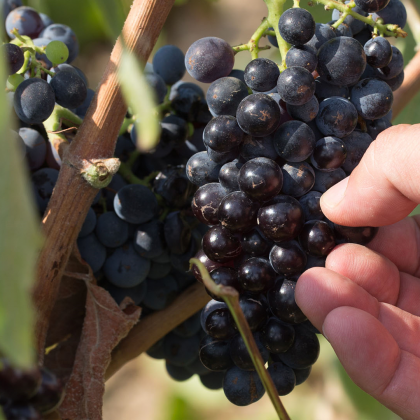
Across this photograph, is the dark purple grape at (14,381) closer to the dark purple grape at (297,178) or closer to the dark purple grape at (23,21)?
the dark purple grape at (297,178)

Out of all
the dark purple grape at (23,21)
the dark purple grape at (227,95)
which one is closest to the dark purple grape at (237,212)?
the dark purple grape at (227,95)

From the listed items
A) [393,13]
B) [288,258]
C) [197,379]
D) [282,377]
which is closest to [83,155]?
[288,258]

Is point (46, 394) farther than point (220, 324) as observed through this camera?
No

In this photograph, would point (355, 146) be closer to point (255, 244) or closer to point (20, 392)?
point (255, 244)

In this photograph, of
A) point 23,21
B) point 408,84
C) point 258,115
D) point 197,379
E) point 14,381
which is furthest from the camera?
point 197,379

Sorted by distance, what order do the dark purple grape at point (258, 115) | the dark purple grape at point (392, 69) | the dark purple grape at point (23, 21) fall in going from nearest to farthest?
the dark purple grape at point (258, 115), the dark purple grape at point (392, 69), the dark purple grape at point (23, 21)

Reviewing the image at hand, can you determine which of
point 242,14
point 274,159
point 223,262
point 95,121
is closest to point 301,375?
point 223,262

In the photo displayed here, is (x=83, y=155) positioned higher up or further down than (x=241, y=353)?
higher up
